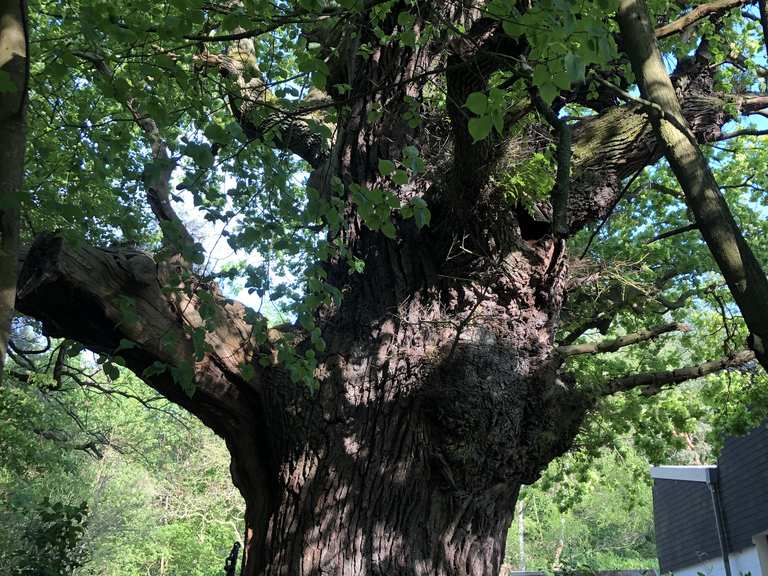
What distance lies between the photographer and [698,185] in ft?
9.85

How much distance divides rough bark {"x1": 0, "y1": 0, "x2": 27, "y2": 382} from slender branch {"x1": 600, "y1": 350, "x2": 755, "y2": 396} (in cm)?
435

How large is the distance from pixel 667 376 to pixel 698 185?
3.19 metres

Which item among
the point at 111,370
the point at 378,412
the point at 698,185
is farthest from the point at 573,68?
the point at 111,370

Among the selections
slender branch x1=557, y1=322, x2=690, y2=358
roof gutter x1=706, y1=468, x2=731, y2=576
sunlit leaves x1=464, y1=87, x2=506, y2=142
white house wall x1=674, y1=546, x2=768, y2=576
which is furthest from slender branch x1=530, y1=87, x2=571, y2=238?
roof gutter x1=706, y1=468, x2=731, y2=576

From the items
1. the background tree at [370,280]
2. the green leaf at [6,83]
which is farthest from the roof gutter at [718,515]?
the green leaf at [6,83]

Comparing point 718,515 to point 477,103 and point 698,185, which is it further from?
point 477,103

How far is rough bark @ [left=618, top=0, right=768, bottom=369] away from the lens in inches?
109

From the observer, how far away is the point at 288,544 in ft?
13.6

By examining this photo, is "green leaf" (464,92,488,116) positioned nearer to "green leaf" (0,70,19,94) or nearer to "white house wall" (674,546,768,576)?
"green leaf" (0,70,19,94)

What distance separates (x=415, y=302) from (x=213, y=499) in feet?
88.0

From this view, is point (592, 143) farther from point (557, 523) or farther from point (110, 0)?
point (557, 523)

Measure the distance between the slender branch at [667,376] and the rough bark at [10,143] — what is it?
171 inches

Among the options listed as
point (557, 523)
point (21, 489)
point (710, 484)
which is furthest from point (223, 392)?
point (557, 523)

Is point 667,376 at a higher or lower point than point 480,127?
higher
